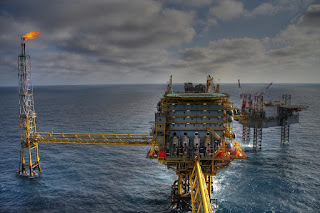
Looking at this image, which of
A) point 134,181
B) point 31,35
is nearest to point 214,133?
point 134,181

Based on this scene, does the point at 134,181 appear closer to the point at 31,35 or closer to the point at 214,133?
the point at 214,133

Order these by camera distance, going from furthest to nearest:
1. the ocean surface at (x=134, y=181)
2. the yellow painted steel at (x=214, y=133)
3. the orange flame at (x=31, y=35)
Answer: the orange flame at (x=31, y=35) → the ocean surface at (x=134, y=181) → the yellow painted steel at (x=214, y=133)

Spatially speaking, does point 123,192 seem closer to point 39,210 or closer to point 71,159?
point 39,210

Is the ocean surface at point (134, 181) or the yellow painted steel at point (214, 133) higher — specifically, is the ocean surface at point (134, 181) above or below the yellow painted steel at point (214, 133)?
below

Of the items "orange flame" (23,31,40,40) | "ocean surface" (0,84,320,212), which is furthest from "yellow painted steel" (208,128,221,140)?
"orange flame" (23,31,40,40)

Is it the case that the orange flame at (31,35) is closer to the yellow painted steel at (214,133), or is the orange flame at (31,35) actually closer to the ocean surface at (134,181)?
the ocean surface at (134,181)

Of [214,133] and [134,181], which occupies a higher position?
[214,133]

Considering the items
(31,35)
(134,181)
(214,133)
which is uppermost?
(31,35)

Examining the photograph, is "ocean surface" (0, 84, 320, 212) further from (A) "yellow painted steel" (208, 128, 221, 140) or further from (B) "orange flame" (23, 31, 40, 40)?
(B) "orange flame" (23, 31, 40, 40)

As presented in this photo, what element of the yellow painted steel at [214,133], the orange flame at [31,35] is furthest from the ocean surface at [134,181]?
the orange flame at [31,35]

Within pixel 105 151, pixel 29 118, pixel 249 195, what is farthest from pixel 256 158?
pixel 29 118

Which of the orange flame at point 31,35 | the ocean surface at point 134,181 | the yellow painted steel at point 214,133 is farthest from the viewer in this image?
the orange flame at point 31,35
